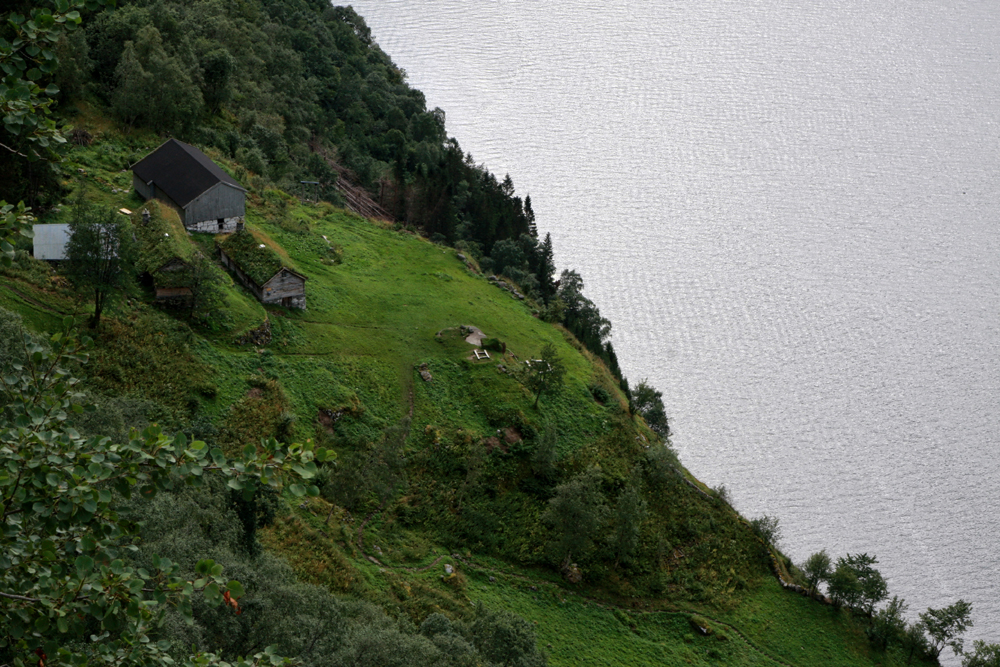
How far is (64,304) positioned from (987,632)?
66.5 metres

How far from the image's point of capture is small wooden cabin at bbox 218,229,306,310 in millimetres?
55156

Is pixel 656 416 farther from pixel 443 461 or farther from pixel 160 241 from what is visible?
pixel 160 241

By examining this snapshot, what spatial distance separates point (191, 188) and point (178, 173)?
2089 mm

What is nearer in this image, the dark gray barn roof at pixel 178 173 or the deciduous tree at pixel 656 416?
the dark gray barn roof at pixel 178 173

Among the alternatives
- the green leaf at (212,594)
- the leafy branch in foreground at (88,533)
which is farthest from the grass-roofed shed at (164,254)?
the green leaf at (212,594)

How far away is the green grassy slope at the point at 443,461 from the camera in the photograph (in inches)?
1682

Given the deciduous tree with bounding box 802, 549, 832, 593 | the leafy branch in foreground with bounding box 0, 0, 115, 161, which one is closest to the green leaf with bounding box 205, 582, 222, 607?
the leafy branch in foreground with bounding box 0, 0, 115, 161

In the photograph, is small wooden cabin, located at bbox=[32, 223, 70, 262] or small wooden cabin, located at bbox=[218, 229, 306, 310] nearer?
small wooden cabin, located at bbox=[32, 223, 70, 262]

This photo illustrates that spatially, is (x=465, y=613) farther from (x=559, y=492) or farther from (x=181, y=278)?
(x=181, y=278)

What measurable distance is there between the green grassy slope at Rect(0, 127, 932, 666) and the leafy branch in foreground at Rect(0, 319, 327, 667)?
28.9 metres

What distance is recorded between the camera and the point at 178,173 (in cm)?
5931

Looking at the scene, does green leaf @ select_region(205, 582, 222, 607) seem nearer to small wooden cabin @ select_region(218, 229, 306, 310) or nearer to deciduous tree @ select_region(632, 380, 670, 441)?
small wooden cabin @ select_region(218, 229, 306, 310)

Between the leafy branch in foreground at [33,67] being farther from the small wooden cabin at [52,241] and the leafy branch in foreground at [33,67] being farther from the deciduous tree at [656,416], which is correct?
the deciduous tree at [656,416]

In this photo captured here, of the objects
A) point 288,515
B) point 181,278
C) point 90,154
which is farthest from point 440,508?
point 90,154
